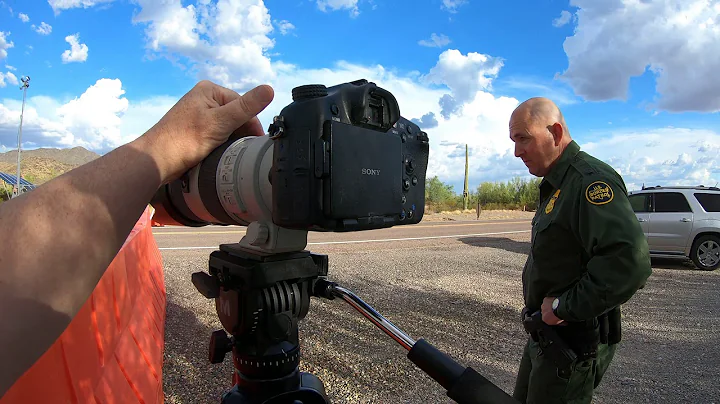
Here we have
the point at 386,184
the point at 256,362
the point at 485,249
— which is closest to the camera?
the point at 386,184

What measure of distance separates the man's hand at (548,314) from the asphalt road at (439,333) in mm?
1467

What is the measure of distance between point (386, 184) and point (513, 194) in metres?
46.2

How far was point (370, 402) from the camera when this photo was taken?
11.0ft

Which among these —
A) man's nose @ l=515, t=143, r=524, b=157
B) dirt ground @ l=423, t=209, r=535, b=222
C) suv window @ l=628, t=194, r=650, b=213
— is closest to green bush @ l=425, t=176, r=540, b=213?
dirt ground @ l=423, t=209, r=535, b=222

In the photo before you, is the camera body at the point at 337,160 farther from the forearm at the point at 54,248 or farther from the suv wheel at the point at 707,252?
the suv wheel at the point at 707,252

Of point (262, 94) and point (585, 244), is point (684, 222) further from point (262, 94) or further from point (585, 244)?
point (262, 94)

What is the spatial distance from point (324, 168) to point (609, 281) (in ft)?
5.31

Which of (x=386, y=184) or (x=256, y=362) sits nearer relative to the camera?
(x=386, y=184)

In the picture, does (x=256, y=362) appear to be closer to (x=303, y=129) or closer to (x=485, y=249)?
(x=303, y=129)

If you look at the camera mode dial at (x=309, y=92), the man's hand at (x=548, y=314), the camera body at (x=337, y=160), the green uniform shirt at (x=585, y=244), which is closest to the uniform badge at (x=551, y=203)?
the green uniform shirt at (x=585, y=244)

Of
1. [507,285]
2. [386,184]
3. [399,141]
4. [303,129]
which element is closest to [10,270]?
[303,129]

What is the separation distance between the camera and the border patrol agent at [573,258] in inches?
84.7

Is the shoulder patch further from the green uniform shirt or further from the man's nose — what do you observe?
the man's nose

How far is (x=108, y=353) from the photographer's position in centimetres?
215
